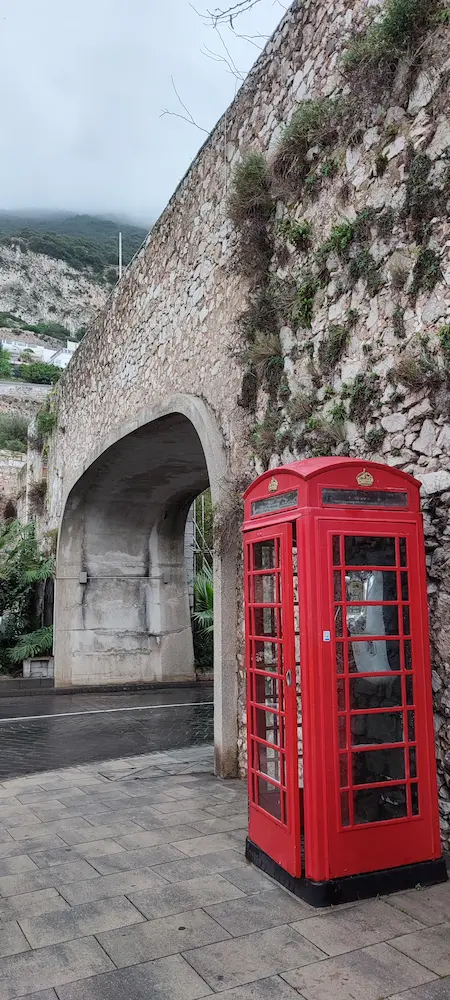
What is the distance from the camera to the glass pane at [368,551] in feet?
11.1

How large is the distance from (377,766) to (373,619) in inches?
27.2

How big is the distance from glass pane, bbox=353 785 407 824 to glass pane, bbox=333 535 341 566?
107cm

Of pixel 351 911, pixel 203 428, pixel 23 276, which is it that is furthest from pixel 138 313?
pixel 23 276

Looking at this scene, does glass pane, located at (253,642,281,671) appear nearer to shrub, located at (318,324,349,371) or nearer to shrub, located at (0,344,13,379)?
shrub, located at (318,324,349,371)

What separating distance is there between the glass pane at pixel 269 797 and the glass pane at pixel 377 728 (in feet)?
1.78

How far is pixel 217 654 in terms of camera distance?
6.29 meters

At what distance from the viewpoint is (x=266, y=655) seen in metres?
3.85

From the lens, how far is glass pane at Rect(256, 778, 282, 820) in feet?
11.6

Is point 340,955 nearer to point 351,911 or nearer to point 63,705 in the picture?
point 351,911

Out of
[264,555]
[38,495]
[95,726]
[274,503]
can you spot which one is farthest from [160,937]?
[38,495]

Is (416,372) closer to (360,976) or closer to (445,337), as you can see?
(445,337)

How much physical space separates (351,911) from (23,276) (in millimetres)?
107085

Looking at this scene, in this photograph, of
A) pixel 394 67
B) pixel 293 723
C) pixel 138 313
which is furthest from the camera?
pixel 138 313

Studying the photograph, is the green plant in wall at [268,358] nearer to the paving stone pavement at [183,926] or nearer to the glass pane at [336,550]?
the glass pane at [336,550]
